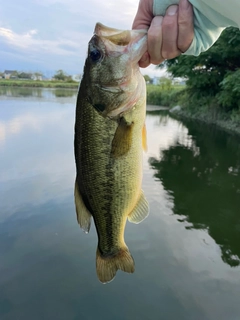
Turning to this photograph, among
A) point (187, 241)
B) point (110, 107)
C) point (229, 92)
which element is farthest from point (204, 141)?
point (110, 107)

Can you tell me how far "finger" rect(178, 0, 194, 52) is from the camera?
4.60ft

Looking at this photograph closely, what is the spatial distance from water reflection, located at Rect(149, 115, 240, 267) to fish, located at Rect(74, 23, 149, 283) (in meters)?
4.10

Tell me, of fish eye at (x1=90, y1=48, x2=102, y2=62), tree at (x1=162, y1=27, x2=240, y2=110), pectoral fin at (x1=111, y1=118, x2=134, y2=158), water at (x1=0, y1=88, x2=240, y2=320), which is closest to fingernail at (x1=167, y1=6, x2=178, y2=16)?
fish eye at (x1=90, y1=48, x2=102, y2=62)

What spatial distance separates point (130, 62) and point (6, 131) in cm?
1360

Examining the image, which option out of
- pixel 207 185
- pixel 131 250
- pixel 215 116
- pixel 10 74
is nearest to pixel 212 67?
pixel 215 116

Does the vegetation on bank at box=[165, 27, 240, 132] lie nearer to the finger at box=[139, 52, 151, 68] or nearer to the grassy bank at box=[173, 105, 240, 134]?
the grassy bank at box=[173, 105, 240, 134]

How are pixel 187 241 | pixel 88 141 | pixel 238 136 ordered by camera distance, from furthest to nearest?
pixel 238 136 → pixel 187 241 → pixel 88 141

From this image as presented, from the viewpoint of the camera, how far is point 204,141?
15.2 m

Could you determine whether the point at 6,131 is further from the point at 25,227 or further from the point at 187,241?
the point at 187,241

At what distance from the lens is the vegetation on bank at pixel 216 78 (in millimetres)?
17188

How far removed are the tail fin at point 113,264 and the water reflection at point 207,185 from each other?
3757 mm

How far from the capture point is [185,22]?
4.61ft

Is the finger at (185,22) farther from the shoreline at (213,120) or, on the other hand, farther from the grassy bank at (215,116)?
the grassy bank at (215,116)

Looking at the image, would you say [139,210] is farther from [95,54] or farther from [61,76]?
[61,76]
